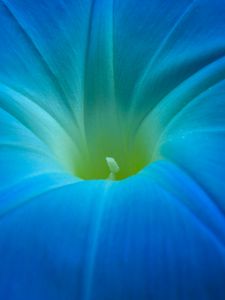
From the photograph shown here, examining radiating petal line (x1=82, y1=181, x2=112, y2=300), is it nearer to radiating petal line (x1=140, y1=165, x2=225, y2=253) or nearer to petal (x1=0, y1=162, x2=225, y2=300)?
petal (x1=0, y1=162, x2=225, y2=300)

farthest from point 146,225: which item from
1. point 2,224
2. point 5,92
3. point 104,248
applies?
point 5,92

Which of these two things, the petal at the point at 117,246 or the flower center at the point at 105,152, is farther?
the flower center at the point at 105,152

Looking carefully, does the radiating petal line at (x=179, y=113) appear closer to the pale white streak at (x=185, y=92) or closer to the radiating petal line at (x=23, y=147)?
the pale white streak at (x=185, y=92)

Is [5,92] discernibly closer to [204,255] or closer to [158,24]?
[158,24]

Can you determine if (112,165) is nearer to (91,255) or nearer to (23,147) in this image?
(23,147)

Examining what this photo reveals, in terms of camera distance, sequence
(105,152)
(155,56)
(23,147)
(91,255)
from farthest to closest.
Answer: (105,152) < (155,56) < (23,147) < (91,255)

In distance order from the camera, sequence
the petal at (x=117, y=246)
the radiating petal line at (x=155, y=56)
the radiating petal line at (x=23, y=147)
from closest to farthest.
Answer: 1. the petal at (x=117, y=246)
2. the radiating petal line at (x=23, y=147)
3. the radiating petal line at (x=155, y=56)

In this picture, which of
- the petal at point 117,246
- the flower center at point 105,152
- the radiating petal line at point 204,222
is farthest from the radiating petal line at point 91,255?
the flower center at point 105,152

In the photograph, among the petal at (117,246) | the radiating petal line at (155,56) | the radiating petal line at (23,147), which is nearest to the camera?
the petal at (117,246)

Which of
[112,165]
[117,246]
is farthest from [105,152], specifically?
[117,246]
